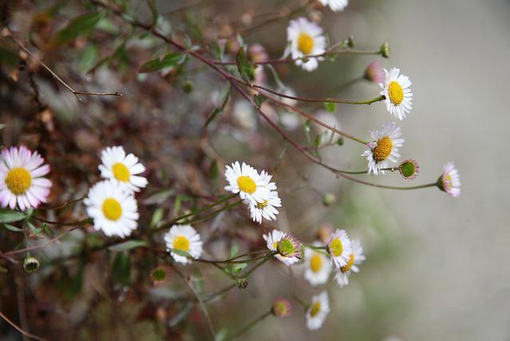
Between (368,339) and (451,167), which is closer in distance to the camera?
(451,167)

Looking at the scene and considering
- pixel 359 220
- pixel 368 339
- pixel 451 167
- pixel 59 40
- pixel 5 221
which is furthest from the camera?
pixel 368 339

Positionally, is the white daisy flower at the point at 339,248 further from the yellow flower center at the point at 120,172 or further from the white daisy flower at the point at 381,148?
the yellow flower center at the point at 120,172

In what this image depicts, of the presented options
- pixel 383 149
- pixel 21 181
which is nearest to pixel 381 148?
pixel 383 149

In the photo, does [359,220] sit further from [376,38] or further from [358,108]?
[376,38]

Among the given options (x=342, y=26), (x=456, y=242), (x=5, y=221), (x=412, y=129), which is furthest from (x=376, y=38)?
(x=5, y=221)

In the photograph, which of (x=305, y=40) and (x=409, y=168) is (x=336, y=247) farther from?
(x=305, y=40)

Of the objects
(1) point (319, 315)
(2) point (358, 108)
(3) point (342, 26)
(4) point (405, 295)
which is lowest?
(1) point (319, 315)

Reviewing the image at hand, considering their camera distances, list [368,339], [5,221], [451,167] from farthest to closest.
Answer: [368,339]
[451,167]
[5,221]
